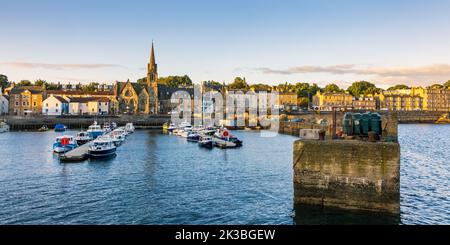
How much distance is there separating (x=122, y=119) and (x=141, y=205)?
92547 mm

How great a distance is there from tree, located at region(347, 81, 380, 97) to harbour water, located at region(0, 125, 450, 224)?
148153mm

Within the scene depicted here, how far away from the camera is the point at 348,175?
→ 1888 centimetres

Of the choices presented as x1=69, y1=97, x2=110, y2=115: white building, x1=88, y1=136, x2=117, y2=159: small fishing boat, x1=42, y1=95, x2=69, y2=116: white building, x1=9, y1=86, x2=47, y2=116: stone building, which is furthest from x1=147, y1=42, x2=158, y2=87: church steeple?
x1=88, y1=136, x2=117, y2=159: small fishing boat

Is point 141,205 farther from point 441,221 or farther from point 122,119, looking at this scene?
point 122,119

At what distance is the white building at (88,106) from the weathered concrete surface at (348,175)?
113 meters

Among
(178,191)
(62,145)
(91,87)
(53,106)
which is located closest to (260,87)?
(91,87)

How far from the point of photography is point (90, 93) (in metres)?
137

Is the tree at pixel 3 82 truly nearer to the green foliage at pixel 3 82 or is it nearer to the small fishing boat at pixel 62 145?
the green foliage at pixel 3 82

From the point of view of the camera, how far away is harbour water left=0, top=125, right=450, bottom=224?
20.8 m

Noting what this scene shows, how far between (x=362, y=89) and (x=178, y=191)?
182441 millimetres

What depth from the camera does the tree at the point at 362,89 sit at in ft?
616

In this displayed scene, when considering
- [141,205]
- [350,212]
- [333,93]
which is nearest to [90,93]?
[333,93]

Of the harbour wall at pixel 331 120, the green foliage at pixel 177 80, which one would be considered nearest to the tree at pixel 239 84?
the green foliage at pixel 177 80

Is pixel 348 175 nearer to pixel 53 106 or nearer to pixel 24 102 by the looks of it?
pixel 53 106
